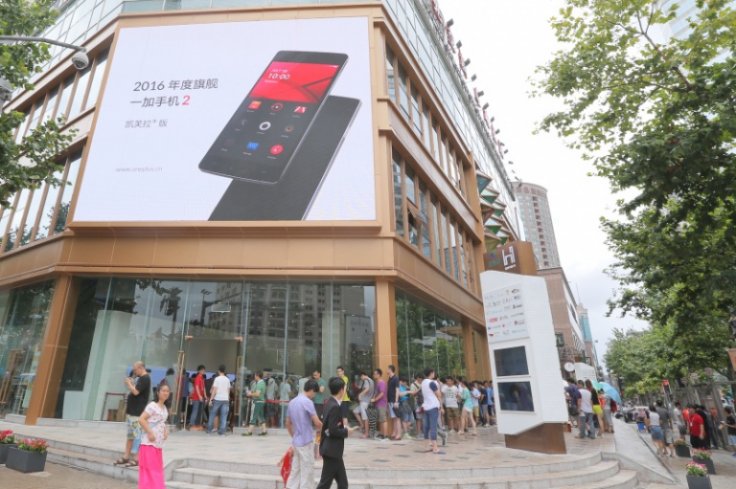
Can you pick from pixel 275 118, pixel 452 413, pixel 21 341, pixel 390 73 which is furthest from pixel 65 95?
pixel 452 413

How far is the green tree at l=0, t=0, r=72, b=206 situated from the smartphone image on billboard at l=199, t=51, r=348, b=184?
403 cm

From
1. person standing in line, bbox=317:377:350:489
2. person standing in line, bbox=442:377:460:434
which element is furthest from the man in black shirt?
person standing in line, bbox=442:377:460:434

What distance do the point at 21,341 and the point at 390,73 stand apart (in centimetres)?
1628

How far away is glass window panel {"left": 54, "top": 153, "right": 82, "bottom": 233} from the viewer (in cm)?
1461

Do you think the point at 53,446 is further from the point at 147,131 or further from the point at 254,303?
the point at 147,131

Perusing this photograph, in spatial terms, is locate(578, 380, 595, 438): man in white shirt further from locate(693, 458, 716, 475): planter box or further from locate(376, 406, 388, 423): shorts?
locate(376, 406, 388, 423): shorts

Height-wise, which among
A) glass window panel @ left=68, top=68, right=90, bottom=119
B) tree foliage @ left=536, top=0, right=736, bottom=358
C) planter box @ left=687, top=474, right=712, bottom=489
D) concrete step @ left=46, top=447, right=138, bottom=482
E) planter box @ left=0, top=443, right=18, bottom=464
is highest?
glass window panel @ left=68, top=68, right=90, bottom=119

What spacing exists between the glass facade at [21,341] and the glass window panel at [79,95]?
696cm

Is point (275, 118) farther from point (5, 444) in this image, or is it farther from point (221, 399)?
point (5, 444)

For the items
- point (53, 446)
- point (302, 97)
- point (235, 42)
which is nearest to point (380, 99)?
point (302, 97)

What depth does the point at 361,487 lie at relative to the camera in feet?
20.6

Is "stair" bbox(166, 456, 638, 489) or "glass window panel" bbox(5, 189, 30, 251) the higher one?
"glass window panel" bbox(5, 189, 30, 251)

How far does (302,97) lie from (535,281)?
9554 mm

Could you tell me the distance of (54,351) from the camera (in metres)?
12.9
